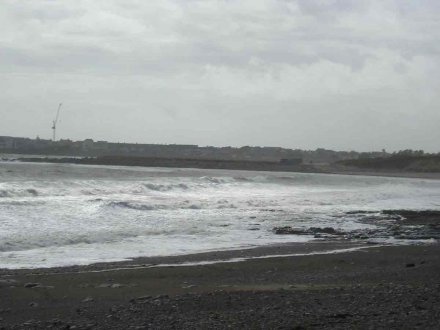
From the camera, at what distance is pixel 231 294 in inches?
310

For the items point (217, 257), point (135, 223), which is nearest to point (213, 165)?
point (135, 223)

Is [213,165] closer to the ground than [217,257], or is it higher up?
higher up

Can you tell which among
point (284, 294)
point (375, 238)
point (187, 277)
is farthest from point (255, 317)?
point (375, 238)

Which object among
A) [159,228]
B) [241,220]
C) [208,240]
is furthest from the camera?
[241,220]

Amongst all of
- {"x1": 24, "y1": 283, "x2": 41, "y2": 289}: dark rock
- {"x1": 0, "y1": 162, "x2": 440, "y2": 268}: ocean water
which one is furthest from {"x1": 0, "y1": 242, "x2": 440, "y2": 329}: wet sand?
{"x1": 0, "y1": 162, "x2": 440, "y2": 268}: ocean water

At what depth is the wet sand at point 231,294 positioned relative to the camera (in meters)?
6.35

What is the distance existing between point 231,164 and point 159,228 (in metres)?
82.8

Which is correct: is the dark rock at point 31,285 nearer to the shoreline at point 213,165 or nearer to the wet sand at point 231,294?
the wet sand at point 231,294

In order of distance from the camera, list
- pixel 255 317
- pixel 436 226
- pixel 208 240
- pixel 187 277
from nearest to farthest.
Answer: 1. pixel 255 317
2. pixel 187 277
3. pixel 208 240
4. pixel 436 226

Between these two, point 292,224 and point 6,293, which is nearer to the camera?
point 6,293

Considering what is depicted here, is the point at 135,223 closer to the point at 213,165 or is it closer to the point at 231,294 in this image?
the point at 231,294

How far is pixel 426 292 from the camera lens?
757 centimetres

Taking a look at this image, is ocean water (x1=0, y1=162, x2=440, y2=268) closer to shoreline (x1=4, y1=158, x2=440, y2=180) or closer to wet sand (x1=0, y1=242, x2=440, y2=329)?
wet sand (x1=0, y1=242, x2=440, y2=329)

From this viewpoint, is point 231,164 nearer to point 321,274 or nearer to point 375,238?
point 375,238
